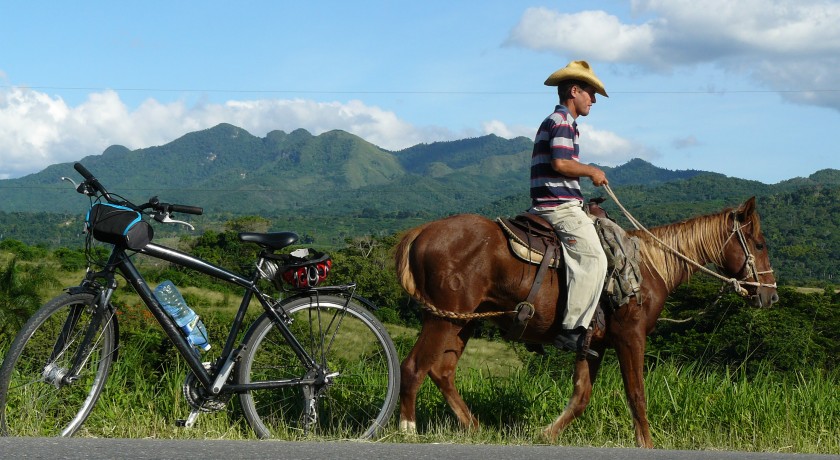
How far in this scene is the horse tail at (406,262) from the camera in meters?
6.11

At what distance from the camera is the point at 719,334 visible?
27188 mm

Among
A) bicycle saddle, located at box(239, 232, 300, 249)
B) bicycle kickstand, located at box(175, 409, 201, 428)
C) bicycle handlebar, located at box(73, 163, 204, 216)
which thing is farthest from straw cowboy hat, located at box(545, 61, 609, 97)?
bicycle kickstand, located at box(175, 409, 201, 428)

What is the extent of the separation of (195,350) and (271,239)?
0.78 m

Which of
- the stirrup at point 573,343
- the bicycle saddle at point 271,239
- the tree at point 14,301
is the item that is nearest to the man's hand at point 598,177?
the stirrup at point 573,343

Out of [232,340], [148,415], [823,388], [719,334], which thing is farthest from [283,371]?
[719,334]

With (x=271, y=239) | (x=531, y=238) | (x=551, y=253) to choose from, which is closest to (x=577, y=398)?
(x=551, y=253)

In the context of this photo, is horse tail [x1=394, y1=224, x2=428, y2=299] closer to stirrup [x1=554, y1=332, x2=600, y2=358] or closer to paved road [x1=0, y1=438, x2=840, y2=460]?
stirrup [x1=554, y1=332, x2=600, y2=358]

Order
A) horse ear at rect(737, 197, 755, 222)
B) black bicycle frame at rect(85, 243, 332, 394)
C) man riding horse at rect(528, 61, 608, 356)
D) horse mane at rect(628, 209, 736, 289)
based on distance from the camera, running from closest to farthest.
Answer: black bicycle frame at rect(85, 243, 332, 394) → man riding horse at rect(528, 61, 608, 356) → horse mane at rect(628, 209, 736, 289) → horse ear at rect(737, 197, 755, 222)

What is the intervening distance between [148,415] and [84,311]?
2.95ft

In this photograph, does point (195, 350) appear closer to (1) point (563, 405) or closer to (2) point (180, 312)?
(2) point (180, 312)

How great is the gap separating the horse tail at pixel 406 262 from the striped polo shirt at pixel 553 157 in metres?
0.89

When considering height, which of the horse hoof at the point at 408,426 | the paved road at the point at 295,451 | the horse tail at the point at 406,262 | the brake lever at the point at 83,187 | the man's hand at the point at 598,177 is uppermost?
the man's hand at the point at 598,177

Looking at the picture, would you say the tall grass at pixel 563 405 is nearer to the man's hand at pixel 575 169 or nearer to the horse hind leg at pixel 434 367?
the horse hind leg at pixel 434 367

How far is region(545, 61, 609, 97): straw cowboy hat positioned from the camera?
6383 mm
